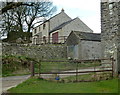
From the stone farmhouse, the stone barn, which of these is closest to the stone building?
the stone barn

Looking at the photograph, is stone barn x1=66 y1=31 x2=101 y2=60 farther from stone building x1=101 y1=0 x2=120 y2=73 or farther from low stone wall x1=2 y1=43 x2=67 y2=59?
stone building x1=101 y1=0 x2=120 y2=73

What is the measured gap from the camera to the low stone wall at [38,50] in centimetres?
2432

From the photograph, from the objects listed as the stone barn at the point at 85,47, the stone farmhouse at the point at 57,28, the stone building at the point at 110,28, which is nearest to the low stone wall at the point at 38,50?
the stone barn at the point at 85,47

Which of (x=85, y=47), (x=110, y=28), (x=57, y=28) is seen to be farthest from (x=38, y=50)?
(x=110, y=28)

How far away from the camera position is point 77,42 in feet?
83.9

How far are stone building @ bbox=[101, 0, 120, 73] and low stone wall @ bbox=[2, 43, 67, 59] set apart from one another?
14404mm

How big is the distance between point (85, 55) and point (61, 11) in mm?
17855

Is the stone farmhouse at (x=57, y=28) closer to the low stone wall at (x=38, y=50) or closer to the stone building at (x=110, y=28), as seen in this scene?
the low stone wall at (x=38, y=50)

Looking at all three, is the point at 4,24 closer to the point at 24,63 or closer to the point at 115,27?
the point at 24,63

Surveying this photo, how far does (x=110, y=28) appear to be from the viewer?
37.0 feet

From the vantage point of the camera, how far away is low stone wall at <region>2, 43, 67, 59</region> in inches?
957

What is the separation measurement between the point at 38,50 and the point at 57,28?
433 inches

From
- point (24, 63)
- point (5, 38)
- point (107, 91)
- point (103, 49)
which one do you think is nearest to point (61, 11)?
point (5, 38)

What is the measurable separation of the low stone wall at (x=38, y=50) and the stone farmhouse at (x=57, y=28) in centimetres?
569
